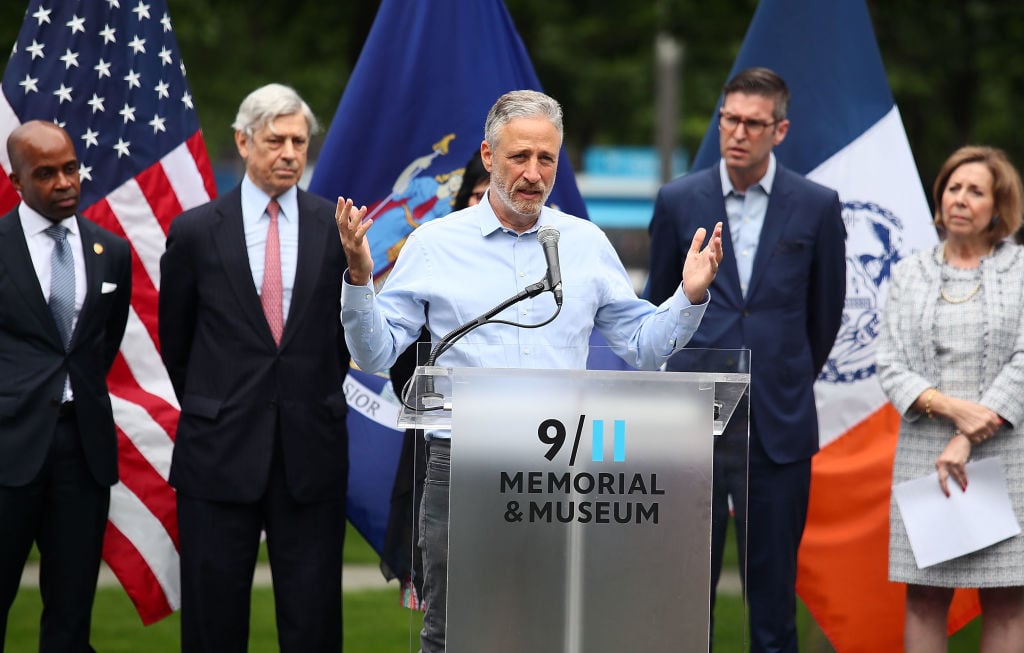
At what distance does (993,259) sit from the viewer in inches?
211

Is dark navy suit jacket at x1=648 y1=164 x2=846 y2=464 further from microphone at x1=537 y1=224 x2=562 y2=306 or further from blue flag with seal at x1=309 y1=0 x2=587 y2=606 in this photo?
microphone at x1=537 y1=224 x2=562 y2=306

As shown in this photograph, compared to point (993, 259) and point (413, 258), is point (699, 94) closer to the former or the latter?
point (993, 259)

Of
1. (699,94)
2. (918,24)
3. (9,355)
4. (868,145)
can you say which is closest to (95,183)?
(9,355)

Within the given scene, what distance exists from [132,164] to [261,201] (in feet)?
3.60

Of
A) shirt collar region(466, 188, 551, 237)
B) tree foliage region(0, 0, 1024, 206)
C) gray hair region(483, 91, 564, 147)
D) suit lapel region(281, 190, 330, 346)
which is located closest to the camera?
gray hair region(483, 91, 564, 147)

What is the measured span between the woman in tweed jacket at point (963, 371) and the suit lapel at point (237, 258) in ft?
7.72

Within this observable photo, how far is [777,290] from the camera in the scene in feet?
17.3

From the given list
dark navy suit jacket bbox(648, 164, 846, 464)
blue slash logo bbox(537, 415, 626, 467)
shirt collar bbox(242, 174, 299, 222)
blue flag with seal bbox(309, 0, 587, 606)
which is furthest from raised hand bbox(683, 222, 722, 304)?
blue flag with seal bbox(309, 0, 587, 606)

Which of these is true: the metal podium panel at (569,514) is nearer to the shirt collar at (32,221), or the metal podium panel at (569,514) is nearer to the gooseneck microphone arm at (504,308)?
the gooseneck microphone arm at (504,308)

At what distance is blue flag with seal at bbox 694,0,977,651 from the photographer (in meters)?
6.12

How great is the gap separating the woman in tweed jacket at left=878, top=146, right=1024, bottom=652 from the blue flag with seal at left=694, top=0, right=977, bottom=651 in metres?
0.67

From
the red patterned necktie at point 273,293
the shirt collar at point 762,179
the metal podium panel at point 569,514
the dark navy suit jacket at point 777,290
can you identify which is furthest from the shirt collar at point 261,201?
the metal podium panel at point 569,514

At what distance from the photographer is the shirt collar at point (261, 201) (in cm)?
516

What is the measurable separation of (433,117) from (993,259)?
2.46m
